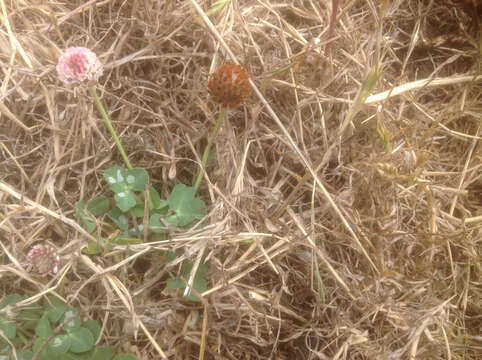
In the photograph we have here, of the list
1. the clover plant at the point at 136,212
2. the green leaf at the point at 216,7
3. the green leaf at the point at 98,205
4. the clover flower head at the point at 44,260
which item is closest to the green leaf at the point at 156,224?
the clover plant at the point at 136,212

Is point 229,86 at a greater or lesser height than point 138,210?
greater

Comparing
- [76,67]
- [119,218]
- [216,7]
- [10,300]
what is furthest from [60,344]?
[216,7]

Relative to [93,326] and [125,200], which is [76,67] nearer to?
[125,200]

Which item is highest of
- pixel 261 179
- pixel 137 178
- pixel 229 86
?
pixel 229 86

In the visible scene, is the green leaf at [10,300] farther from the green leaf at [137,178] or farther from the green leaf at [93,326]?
the green leaf at [137,178]

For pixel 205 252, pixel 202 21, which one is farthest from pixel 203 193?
pixel 202 21

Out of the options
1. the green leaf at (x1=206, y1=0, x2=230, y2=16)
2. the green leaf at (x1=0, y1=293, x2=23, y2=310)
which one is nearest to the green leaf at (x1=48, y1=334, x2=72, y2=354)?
the green leaf at (x1=0, y1=293, x2=23, y2=310)

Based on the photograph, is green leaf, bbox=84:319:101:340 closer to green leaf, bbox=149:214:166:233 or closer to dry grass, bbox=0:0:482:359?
dry grass, bbox=0:0:482:359

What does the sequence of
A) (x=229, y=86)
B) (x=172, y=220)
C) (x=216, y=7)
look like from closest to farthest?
(x=229, y=86)
(x=172, y=220)
(x=216, y=7)
